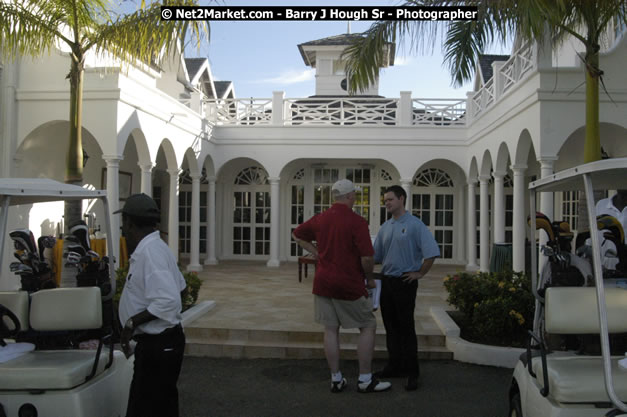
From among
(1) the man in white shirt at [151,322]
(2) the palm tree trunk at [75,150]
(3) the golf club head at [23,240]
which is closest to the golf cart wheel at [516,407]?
(1) the man in white shirt at [151,322]

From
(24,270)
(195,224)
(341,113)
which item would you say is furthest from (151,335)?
(341,113)

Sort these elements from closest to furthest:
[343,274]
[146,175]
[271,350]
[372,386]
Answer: [343,274]
[372,386]
[271,350]
[146,175]

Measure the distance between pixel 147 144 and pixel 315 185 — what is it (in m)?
7.90

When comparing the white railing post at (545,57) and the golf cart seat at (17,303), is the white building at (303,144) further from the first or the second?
the golf cart seat at (17,303)

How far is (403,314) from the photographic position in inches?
205

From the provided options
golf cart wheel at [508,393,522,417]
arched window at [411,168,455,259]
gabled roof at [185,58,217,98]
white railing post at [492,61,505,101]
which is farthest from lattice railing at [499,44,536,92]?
gabled roof at [185,58,217,98]

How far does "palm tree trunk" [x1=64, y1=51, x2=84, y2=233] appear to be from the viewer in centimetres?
721

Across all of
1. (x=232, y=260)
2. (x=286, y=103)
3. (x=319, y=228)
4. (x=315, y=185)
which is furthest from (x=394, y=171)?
(x=319, y=228)

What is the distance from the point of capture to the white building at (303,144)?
1004 cm

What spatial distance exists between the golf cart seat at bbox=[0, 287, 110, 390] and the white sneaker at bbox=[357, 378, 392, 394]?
7.60 ft

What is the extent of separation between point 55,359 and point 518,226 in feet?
30.1

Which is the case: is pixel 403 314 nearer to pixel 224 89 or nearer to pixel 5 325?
pixel 5 325

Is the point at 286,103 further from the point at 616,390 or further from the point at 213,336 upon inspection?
the point at 616,390

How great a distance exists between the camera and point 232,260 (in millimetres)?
18500
